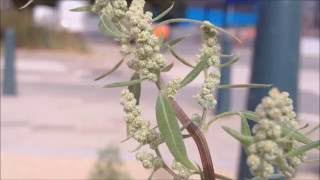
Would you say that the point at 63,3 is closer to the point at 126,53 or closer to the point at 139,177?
the point at 139,177

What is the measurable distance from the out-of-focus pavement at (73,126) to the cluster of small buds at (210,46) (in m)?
1.62

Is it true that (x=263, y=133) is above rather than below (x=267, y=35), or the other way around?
above

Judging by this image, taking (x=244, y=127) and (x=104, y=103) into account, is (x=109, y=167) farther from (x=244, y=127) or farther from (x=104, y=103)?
(x=104, y=103)

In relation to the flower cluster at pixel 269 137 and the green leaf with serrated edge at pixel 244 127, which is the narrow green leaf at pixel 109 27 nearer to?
the green leaf with serrated edge at pixel 244 127

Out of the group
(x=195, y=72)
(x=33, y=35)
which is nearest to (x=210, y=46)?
(x=195, y=72)

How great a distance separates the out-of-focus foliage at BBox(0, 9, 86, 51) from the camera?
24625 millimetres

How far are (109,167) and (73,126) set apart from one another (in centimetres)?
399

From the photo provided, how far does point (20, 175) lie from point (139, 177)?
1014mm

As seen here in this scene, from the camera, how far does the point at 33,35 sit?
2502 cm

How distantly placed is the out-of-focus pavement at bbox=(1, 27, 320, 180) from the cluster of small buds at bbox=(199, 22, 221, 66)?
1.62m

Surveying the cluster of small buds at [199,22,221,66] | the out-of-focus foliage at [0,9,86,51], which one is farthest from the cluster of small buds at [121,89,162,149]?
the out-of-focus foliage at [0,9,86,51]

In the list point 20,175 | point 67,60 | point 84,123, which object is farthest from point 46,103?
point 67,60

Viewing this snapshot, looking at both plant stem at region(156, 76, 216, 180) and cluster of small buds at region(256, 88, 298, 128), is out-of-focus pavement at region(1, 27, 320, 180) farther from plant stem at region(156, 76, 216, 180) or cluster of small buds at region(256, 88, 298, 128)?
cluster of small buds at region(256, 88, 298, 128)

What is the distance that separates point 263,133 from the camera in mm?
1227
